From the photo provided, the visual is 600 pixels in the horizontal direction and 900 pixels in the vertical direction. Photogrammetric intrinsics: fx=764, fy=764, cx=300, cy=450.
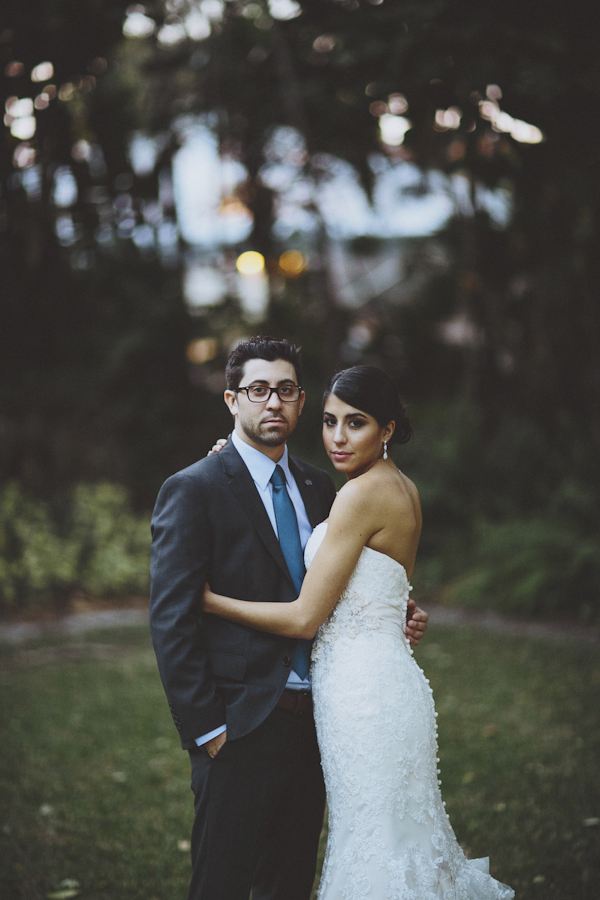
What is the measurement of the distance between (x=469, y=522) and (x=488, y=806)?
707cm

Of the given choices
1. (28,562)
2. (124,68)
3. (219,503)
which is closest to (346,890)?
(219,503)

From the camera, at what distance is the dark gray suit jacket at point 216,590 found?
2498 mm

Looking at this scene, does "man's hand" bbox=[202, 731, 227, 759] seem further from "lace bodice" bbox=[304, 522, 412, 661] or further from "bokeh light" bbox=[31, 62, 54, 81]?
"bokeh light" bbox=[31, 62, 54, 81]

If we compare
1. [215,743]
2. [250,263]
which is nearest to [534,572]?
[215,743]

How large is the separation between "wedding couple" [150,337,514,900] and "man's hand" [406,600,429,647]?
0.29 m

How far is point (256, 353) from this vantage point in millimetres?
2768

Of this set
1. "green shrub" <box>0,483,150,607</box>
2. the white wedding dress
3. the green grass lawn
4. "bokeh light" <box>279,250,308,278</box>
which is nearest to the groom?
the white wedding dress

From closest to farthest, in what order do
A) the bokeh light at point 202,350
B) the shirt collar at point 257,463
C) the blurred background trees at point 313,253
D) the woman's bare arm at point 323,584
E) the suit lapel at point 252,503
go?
the woman's bare arm at point 323,584, the suit lapel at point 252,503, the shirt collar at point 257,463, the blurred background trees at point 313,253, the bokeh light at point 202,350

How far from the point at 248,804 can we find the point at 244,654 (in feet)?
1.62

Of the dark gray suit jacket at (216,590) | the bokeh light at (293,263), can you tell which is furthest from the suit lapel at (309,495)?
the bokeh light at (293,263)

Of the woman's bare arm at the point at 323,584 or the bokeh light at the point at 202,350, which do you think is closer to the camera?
the woman's bare arm at the point at 323,584

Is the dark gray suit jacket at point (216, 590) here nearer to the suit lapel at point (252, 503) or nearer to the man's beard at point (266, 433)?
the suit lapel at point (252, 503)

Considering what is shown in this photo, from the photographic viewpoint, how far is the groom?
8.27 ft

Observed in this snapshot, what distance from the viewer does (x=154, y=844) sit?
434 centimetres
